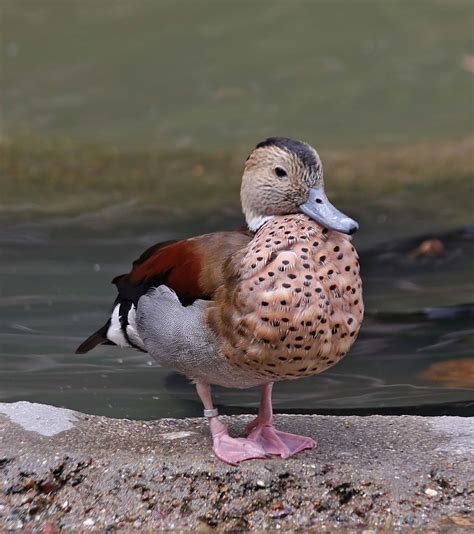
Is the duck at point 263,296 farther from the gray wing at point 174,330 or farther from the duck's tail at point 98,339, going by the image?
the duck's tail at point 98,339

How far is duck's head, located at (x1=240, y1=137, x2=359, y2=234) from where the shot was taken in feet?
12.6

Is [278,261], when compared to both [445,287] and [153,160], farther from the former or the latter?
[153,160]

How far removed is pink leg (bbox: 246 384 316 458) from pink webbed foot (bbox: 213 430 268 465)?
49 millimetres

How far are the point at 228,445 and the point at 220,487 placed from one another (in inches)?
7.5

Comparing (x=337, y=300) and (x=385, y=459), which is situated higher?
(x=337, y=300)

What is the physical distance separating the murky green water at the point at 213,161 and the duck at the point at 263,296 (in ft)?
3.62

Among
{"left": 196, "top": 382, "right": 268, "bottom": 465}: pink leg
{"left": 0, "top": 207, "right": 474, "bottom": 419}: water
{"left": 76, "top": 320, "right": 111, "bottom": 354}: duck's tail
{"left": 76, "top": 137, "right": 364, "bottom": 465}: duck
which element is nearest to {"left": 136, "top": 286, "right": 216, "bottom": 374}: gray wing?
{"left": 76, "top": 137, "right": 364, "bottom": 465}: duck

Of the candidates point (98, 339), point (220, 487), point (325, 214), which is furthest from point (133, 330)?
point (325, 214)

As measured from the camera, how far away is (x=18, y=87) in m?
11.0

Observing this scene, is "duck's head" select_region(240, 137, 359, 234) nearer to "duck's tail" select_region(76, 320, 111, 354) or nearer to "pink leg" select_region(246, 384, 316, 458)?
"pink leg" select_region(246, 384, 316, 458)

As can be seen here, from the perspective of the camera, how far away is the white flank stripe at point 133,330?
413cm

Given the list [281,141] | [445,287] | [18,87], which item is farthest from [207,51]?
[281,141]

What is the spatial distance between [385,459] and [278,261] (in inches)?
32.1

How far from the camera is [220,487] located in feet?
12.4
